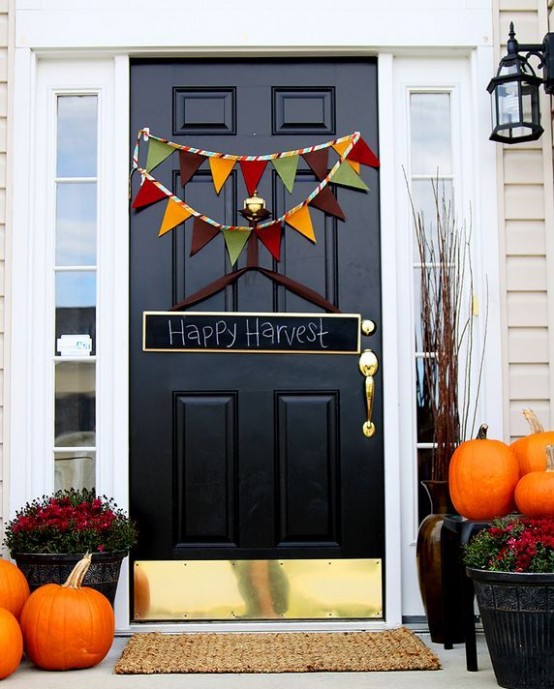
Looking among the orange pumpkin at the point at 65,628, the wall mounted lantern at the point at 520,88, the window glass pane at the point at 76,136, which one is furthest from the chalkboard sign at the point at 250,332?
the orange pumpkin at the point at 65,628

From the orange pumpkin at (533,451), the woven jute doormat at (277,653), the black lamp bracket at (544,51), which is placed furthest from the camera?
the black lamp bracket at (544,51)

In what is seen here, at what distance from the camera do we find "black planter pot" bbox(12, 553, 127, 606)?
3766 mm

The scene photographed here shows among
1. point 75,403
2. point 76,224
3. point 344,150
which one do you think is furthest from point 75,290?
point 344,150

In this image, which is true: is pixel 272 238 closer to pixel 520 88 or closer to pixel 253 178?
pixel 253 178

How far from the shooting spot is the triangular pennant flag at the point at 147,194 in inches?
167

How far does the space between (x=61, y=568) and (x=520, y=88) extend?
236cm

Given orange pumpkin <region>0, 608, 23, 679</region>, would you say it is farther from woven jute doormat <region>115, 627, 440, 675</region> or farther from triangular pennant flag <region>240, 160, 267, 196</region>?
triangular pennant flag <region>240, 160, 267, 196</region>

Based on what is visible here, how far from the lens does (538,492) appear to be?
11.2ft

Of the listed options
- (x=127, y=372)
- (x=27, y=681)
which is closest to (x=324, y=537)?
(x=127, y=372)

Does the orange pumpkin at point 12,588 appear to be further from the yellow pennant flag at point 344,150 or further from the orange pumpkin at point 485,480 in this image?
the yellow pennant flag at point 344,150

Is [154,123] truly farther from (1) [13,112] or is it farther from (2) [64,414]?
(2) [64,414]

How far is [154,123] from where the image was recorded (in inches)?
169

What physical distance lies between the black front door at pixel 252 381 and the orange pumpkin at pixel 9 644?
0.74 meters

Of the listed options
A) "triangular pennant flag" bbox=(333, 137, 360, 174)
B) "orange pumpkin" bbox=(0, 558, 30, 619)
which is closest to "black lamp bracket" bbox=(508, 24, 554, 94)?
"triangular pennant flag" bbox=(333, 137, 360, 174)
